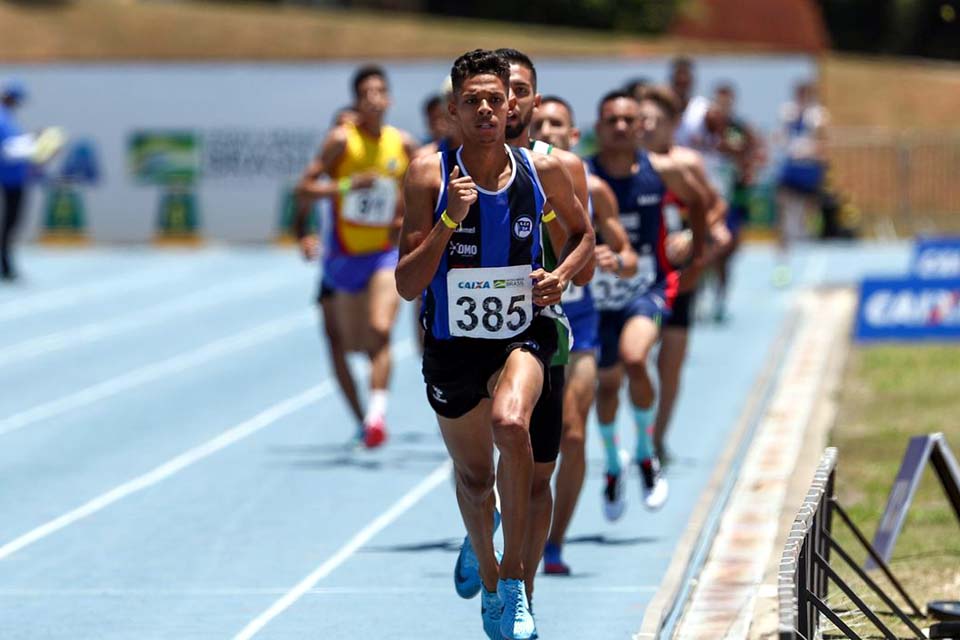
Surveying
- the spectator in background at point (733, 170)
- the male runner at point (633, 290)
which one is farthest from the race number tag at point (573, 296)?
the spectator in background at point (733, 170)

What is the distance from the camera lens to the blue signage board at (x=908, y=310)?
17.9 m

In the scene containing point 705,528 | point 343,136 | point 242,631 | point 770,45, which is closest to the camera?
point 242,631

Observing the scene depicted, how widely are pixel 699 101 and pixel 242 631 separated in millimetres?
11365

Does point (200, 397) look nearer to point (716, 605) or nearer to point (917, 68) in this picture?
point (716, 605)

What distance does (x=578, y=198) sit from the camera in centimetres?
752

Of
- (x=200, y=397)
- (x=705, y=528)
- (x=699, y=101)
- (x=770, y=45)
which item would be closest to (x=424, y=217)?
(x=705, y=528)

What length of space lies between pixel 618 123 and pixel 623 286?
84cm

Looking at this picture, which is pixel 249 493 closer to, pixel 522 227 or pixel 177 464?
pixel 177 464

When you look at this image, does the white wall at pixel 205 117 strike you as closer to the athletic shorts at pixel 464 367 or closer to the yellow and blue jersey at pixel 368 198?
the yellow and blue jersey at pixel 368 198

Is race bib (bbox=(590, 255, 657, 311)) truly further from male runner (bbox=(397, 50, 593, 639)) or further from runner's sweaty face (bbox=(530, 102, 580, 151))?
male runner (bbox=(397, 50, 593, 639))

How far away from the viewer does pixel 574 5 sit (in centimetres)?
5588

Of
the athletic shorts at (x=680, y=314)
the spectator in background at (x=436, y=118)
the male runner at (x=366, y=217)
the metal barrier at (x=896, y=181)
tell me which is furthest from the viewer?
the metal barrier at (x=896, y=181)

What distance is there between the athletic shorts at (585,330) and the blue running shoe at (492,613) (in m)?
2.06

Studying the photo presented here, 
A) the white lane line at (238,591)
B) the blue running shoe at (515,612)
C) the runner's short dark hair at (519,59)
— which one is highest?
the runner's short dark hair at (519,59)
